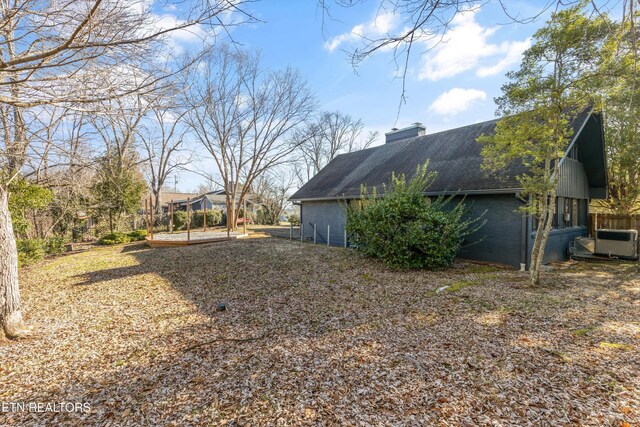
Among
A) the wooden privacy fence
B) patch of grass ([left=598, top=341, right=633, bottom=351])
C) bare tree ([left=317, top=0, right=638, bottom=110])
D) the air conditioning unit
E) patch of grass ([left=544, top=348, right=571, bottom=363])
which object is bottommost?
patch of grass ([left=598, top=341, right=633, bottom=351])

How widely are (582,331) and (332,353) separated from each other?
3.13m

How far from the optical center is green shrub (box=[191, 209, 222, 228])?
76.7 feet

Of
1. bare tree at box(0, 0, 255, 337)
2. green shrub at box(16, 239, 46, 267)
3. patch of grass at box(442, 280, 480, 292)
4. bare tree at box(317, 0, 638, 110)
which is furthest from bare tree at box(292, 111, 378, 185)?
bare tree at box(317, 0, 638, 110)

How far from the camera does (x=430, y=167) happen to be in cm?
1015

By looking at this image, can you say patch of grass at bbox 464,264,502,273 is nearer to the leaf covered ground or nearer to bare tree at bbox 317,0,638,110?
the leaf covered ground

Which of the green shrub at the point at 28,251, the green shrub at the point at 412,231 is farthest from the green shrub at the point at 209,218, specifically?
the green shrub at the point at 412,231

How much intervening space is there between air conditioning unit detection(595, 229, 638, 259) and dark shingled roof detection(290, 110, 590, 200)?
12.2 feet

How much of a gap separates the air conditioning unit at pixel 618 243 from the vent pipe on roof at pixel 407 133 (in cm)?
782

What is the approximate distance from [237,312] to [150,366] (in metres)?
1.62

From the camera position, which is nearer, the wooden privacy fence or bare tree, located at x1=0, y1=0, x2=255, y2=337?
bare tree, located at x1=0, y1=0, x2=255, y2=337

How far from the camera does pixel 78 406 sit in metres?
2.46

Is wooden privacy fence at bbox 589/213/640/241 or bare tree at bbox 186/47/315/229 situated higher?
bare tree at bbox 186/47/315/229

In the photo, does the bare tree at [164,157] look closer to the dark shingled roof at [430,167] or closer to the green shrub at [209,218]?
the green shrub at [209,218]

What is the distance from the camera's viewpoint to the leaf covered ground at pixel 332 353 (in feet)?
7.55
